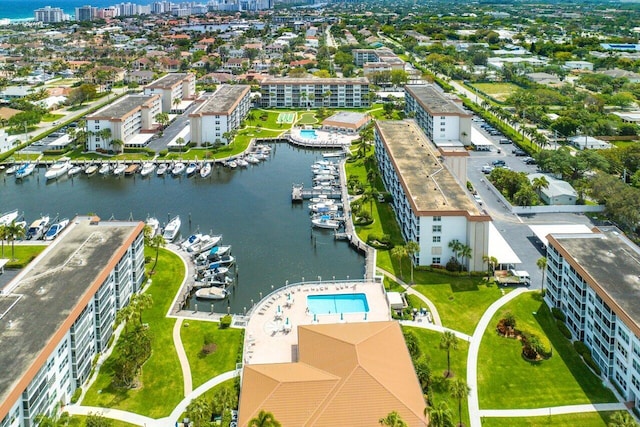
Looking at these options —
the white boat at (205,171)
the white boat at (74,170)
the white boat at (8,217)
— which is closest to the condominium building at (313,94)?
the white boat at (205,171)

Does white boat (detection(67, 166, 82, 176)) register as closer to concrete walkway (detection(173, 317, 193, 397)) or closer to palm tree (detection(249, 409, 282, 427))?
concrete walkway (detection(173, 317, 193, 397))

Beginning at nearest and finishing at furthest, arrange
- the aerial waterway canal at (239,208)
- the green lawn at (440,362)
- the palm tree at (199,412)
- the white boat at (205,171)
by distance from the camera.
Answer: the palm tree at (199,412)
the green lawn at (440,362)
the aerial waterway canal at (239,208)
the white boat at (205,171)

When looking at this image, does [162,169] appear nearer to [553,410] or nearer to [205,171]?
[205,171]

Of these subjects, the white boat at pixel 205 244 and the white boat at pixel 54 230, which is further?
the white boat at pixel 54 230

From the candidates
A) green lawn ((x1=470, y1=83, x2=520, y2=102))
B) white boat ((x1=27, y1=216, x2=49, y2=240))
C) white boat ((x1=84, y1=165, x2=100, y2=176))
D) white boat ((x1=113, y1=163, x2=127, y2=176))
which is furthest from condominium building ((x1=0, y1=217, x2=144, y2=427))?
green lawn ((x1=470, y1=83, x2=520, y2=102))

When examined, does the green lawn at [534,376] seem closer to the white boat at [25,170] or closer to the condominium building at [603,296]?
the condominium building at [603,296]

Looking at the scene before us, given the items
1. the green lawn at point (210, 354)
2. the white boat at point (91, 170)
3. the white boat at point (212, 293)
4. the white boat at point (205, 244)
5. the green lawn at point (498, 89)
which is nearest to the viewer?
the green lawn at point (210, 354)
